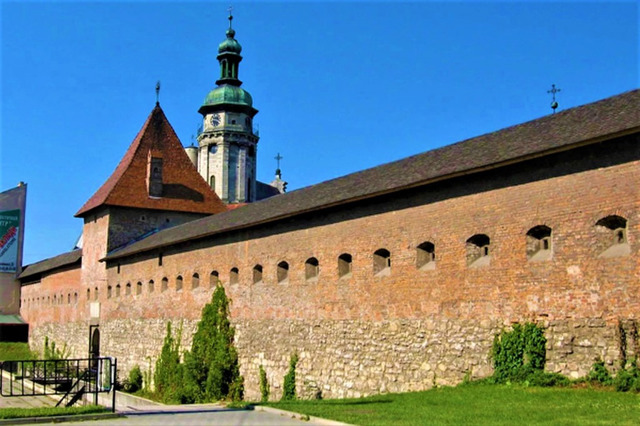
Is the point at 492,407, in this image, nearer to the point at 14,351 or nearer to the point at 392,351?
the point at 392,351

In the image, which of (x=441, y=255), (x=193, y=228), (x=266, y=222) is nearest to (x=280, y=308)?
(x=266, y=222)

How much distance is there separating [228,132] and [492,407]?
6140 cm

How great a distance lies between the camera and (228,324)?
2205 centimetres

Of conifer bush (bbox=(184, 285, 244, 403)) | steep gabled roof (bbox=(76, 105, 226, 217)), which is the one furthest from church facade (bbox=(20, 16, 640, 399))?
steep gabled roof (bbox=(76, 105, 226, 217))

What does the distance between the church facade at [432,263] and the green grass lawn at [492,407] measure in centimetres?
92

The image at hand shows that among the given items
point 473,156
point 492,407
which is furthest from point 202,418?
point 473,156

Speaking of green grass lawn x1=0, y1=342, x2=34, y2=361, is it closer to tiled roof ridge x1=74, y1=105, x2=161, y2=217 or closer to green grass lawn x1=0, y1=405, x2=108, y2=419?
tiled roof ridge x1=74, y1=105, x2=161, y2=217

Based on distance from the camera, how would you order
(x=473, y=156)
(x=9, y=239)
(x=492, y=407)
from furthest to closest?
(x=9, y=239) → (x=473, y=156) → (x=492, y=407)

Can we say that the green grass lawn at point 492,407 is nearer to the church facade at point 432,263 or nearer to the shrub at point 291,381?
the church facade at point 432,263

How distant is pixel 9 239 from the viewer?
1793 inches

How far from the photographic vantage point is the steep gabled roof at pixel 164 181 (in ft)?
110

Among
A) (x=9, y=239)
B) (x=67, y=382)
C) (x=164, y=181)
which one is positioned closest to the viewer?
(x=67, y=382)

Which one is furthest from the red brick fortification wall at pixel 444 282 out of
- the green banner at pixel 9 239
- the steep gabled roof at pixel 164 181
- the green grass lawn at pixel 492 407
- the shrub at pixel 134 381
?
the green banner at pixel 9 239

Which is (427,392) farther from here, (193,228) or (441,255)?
(193,228)
